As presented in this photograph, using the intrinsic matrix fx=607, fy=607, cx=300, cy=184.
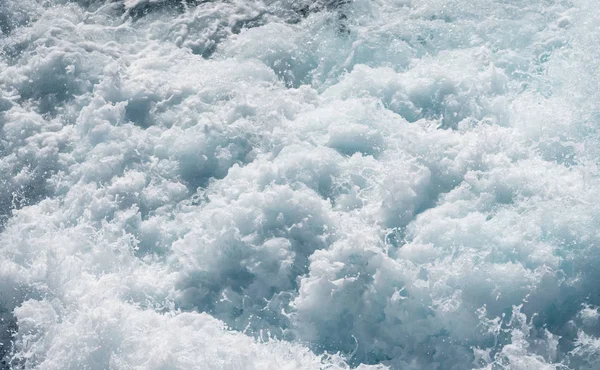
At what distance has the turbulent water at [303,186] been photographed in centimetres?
623

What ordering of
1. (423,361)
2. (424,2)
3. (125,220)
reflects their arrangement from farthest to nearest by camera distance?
1. (424,2)
2. (125,220)
3. (423,361)

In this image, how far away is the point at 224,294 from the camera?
6.73 meters

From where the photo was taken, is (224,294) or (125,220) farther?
(125,220)

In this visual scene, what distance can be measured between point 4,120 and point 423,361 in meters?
6.50

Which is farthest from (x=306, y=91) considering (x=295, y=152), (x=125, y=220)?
(x=125, y=220)

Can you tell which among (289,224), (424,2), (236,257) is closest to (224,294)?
(236,257)

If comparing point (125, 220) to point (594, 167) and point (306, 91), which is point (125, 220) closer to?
point (306, 91)

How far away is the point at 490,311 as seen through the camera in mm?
6160

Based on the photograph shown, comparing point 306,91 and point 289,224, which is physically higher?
point 306,91

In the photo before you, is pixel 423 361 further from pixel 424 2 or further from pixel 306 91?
pixel 424 2

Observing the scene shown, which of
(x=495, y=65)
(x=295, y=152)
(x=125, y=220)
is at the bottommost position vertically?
(x=125, y=220)

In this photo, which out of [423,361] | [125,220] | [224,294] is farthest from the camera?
[125,220]

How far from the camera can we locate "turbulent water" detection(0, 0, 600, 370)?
6.23 m

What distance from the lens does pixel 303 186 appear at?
7.36 m
